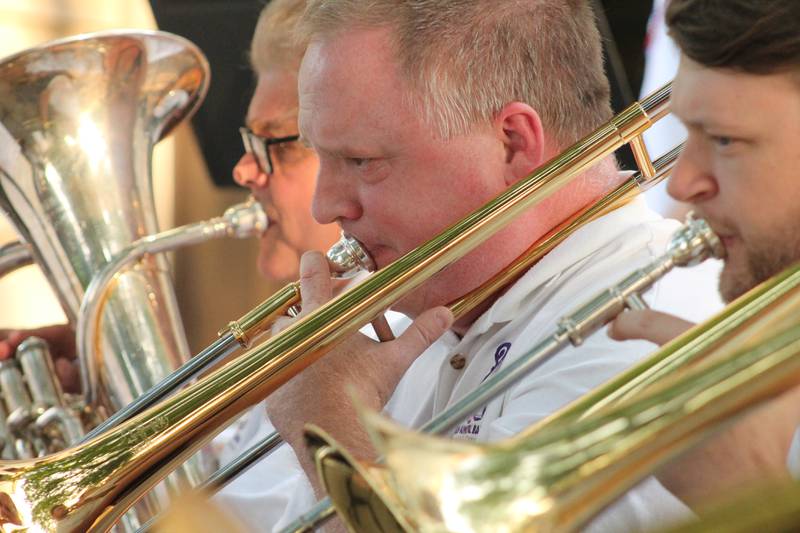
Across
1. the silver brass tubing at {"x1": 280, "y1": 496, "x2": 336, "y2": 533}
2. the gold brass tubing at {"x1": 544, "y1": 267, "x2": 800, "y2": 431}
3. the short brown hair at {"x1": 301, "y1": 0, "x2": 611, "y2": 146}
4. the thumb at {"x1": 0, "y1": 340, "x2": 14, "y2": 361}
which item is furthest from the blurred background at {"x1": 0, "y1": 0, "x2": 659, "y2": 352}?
the gold brass tubing at {"x1": 544, "y1": 267, "x2": 800, "y2": 431}

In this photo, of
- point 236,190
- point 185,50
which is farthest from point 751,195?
point 236,190

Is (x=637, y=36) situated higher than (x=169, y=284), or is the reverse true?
(x=637, y=36)

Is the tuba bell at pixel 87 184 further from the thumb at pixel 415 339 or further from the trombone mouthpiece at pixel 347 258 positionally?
the thumb at pixel 415 339

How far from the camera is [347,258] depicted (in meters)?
1.30

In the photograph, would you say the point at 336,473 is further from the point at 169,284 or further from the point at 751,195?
the point at 169,284

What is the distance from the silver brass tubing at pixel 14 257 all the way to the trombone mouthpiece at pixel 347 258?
0.82 meters

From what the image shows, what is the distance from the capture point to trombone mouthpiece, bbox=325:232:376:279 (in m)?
1.31

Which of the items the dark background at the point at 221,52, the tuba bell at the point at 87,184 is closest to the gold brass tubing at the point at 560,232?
the tuba bell at the point at 87,184

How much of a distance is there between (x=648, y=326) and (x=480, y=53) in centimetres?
54

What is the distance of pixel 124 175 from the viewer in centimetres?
187

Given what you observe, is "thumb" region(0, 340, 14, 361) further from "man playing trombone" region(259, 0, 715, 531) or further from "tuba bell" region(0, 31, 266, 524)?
"man playing trombone" region(259, 0, 715, 531)

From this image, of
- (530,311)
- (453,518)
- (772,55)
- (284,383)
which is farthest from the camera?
(530,311)

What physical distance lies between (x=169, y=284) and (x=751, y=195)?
123 centimetres

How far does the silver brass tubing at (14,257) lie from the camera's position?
195 cm
